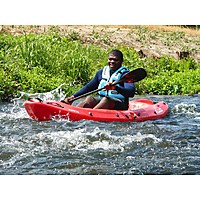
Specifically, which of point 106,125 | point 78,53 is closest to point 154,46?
point 78,53

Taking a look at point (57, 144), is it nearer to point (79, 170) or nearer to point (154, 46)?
point (79, 170)

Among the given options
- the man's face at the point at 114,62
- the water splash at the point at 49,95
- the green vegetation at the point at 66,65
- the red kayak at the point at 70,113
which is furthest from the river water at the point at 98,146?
the green vegetation at the point at 66,65

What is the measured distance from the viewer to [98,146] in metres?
4.02

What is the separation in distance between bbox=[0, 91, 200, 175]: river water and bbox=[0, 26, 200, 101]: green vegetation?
38.6 inches

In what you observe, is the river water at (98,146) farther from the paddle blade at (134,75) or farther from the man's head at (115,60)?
the man's head at (115,60)

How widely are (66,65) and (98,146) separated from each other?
243 centimetres

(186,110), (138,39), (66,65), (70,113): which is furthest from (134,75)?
(66,65)

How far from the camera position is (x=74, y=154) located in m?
3.81

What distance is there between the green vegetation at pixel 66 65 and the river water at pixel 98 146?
3.22 feet

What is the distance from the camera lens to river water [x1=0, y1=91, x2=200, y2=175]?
11.5 ft

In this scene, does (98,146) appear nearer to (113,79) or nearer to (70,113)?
(70,113)

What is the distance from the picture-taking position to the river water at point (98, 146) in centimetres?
351
